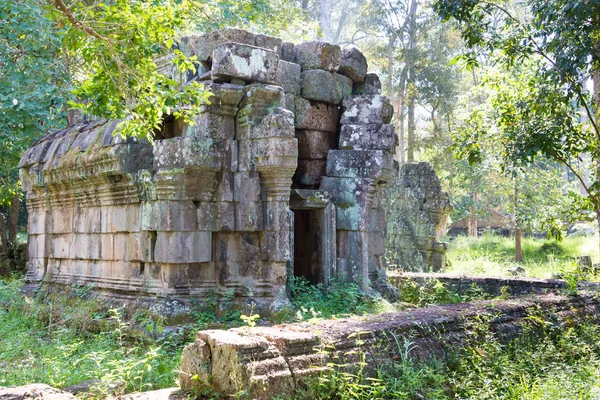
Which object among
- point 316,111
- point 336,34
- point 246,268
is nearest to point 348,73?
point 316,111

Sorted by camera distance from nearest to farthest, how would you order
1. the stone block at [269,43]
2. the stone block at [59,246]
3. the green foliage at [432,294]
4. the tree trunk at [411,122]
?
the stone block at [269,43]
the green foliage at [432,294]
the stone block at [59,246]
the tree trunk at [411,122]

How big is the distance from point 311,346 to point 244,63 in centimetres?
475

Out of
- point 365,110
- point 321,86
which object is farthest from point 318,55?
point 365,110

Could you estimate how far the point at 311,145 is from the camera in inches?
358

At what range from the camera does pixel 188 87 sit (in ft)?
20.3

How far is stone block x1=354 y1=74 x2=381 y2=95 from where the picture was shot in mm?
9539

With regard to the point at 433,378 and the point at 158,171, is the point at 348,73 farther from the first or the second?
the point at 433,378

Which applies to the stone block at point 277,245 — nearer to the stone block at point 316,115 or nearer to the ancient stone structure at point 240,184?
the ancient stone structure at point 240,184

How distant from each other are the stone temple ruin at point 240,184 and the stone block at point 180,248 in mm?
13

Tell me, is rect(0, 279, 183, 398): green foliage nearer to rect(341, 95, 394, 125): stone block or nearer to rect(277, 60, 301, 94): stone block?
rect(277, 60, 301, 94): stone block

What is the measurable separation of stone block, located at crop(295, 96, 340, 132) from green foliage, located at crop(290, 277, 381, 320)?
2.21 metres

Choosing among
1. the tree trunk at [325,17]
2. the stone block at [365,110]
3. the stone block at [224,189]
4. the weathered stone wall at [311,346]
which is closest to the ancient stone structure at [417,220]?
the stone block at [365,110]

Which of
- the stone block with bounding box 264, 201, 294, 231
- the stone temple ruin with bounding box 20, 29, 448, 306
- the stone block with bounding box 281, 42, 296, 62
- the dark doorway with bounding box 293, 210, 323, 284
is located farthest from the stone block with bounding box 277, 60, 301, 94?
the stone block with bounding box 264, 201, 294, 231

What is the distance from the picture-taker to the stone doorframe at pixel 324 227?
8469 millimetres
